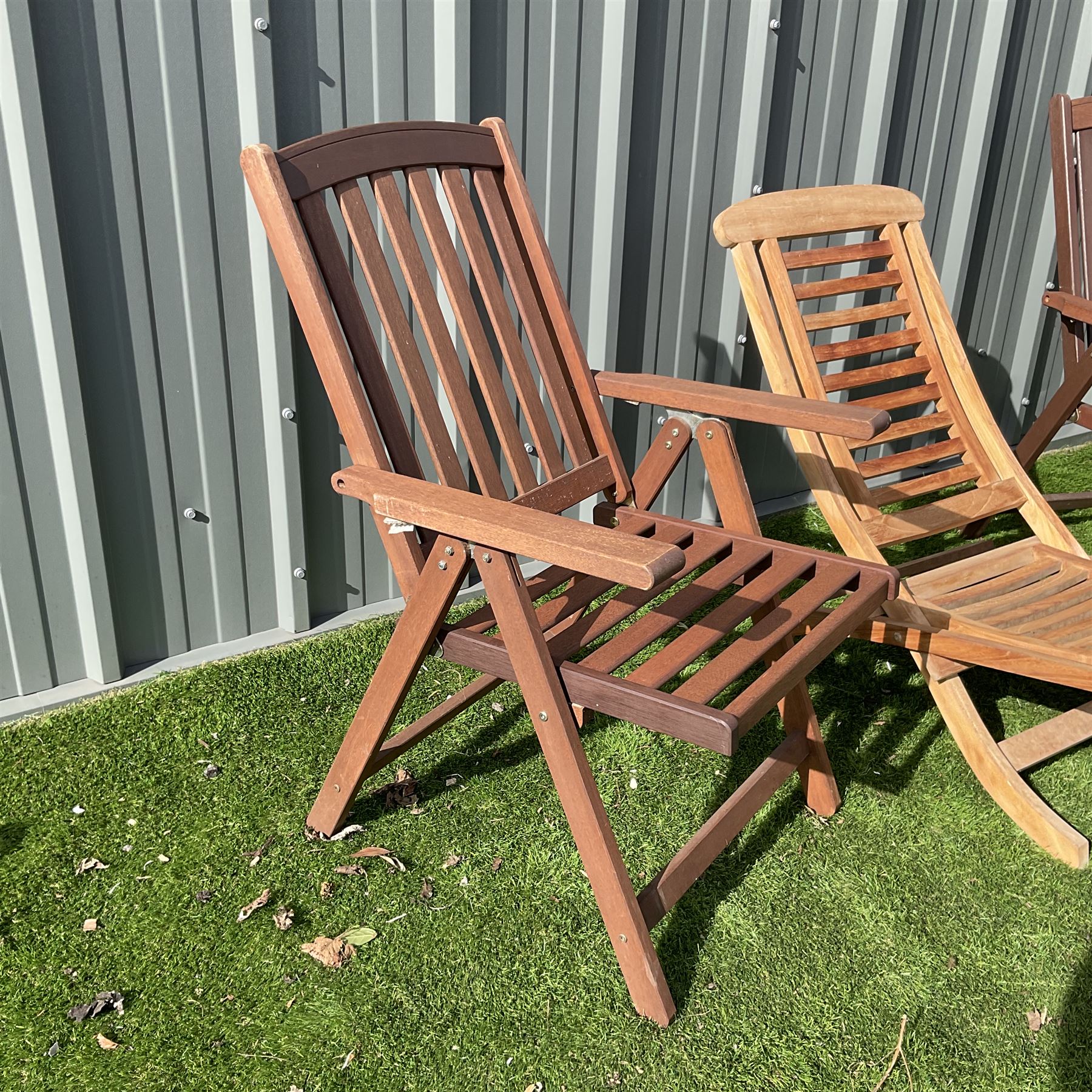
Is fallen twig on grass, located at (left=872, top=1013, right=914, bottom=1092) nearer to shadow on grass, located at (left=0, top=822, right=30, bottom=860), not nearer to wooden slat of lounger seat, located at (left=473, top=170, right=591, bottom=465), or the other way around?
wooden slat of lounger seat, located at (left=473, top=170, right=591, bottom=465)

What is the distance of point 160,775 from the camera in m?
2.44

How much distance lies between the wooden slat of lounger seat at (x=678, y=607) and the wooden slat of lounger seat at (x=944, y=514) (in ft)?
1.53

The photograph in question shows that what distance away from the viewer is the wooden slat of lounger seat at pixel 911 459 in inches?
104

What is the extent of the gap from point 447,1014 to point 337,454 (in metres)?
1.61

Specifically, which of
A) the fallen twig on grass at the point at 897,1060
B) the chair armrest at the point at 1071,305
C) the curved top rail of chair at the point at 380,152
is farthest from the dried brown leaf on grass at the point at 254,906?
the chair armrest at the point at 1071,305

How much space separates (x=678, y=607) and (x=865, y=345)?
1.10 meters

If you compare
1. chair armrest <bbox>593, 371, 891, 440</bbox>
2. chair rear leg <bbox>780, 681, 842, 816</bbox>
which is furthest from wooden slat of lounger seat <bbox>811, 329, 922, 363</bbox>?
chair rear leg <bbox>780, 681, 842, 816</bbox>

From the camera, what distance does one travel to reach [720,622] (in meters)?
1.92

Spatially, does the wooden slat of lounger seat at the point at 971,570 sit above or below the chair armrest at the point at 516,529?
below

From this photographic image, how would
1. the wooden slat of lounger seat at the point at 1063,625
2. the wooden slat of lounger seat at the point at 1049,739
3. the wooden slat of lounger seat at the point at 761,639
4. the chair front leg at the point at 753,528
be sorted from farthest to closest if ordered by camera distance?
the wooden slat of lounger seat at the point at 1049,739 → the wooden slat of lounger seat at the point at 1063,625 → the chair front leg at the point at 753,528 → the wooden slat of lounger seat at the point at 761,639

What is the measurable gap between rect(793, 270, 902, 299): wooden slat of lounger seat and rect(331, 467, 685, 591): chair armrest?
4.04 ft

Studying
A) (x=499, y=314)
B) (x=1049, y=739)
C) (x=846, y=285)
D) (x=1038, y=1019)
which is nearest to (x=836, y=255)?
(x=846, y=285)

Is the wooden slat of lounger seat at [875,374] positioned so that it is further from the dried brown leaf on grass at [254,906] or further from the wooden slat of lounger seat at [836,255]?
the dried brown leaf on grass at [254,906]

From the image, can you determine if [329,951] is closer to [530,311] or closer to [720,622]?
[720,622]
